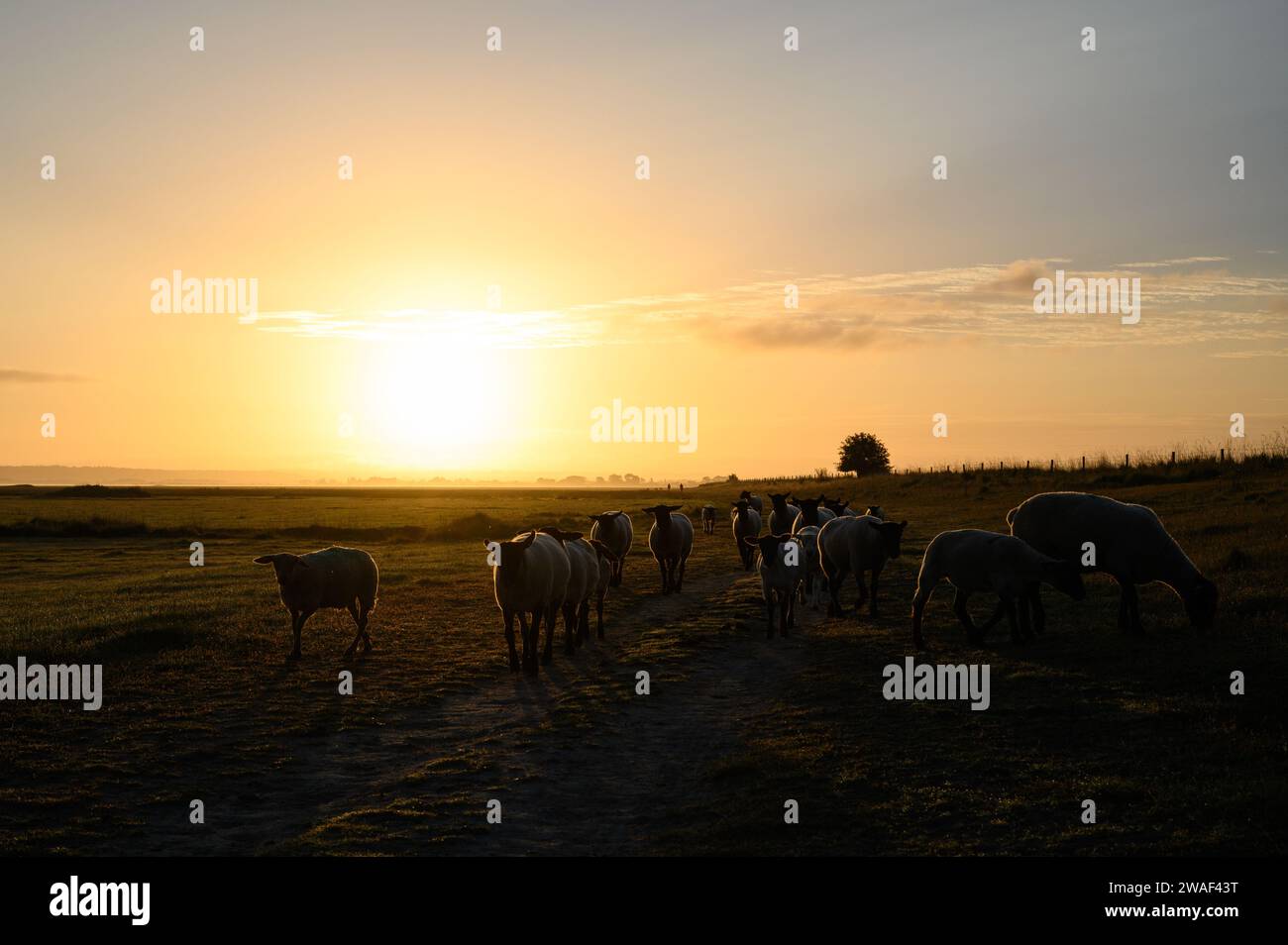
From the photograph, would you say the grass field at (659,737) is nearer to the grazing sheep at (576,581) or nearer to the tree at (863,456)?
the grazing sheep at (576,581)

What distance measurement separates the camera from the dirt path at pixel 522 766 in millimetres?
8484

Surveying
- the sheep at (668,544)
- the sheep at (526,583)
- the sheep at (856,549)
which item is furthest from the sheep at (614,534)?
the sheep at (526,583)

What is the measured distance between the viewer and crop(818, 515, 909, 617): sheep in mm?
20188

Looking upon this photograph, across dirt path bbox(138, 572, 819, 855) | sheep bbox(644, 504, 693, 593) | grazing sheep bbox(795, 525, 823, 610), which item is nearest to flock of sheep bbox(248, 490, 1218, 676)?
dirt path bbox(138, 572, 819, 855)

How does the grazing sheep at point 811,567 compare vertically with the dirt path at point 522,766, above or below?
above

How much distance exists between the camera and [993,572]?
15695 mm

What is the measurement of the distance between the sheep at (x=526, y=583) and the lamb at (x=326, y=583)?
10.7 ft

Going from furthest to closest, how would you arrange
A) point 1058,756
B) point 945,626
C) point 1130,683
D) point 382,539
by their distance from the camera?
point 382,539
point 945,626
point 1130,683
point 1058,756

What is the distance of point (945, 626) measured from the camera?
1827cm

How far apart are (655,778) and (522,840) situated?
2.36 metres

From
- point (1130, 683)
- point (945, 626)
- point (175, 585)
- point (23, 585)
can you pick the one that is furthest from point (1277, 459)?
point (23, 585)

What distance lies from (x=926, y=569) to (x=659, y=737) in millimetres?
6789

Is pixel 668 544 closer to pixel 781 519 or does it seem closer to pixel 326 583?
pixel 781 519

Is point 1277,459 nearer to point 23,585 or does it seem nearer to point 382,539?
point 382,539
